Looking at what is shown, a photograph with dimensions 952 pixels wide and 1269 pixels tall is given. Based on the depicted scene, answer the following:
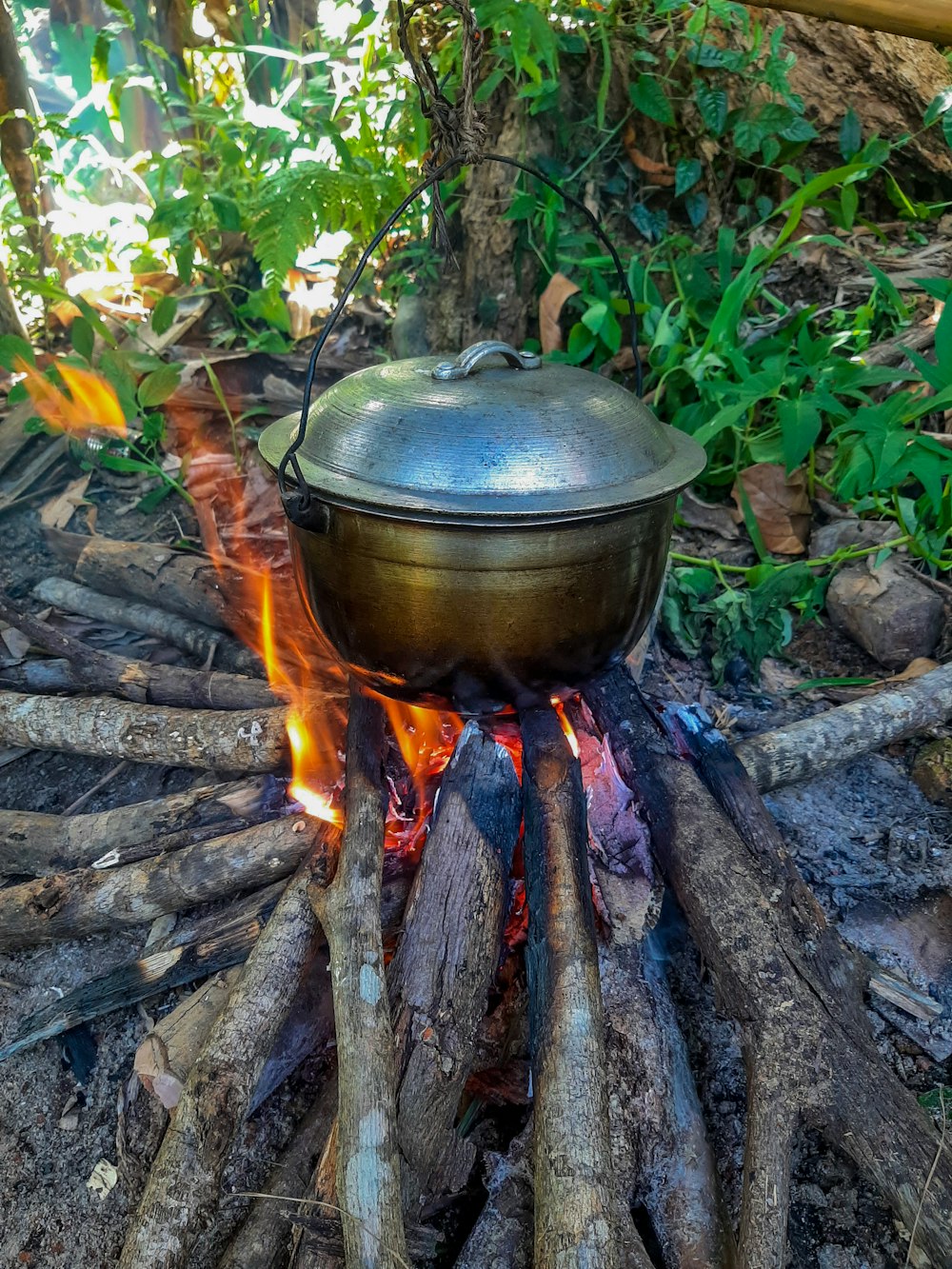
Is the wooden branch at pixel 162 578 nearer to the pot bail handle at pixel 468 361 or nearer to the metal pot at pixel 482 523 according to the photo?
the metal pot at pixel 482 523

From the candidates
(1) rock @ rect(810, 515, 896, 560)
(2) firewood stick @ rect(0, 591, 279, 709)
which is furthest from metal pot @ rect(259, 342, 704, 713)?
(1) rock @ rect(810, 515, 896, 560)

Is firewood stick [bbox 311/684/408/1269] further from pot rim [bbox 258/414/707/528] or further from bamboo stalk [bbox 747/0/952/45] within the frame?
bamboo stalk [bbox 747/0/952/45]

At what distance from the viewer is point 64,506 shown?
386 cm

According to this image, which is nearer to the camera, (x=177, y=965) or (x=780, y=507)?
(x=177, y=965)

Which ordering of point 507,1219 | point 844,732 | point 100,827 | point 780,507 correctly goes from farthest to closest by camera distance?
point 780,507 < point 844,732 < point 100,827 < point 507,1219

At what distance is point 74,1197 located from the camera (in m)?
1.80

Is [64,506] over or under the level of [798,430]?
under

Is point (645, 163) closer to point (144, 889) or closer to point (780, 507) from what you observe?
point (780, 507)

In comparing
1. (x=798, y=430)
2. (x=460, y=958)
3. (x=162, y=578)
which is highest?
(x=798, y=430)

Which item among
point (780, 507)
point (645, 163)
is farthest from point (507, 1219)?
point (645, 163)

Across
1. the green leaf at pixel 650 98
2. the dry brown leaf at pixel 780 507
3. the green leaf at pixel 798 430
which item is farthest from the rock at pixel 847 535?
the green leaf at pixel 650 98

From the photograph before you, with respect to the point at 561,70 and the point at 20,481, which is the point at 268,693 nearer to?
the point at 20,481

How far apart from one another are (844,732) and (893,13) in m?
1.95

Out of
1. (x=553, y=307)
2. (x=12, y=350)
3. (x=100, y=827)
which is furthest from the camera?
(x=553, y=307)
